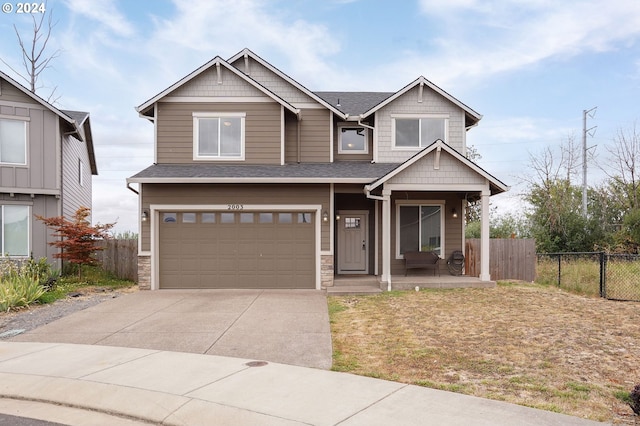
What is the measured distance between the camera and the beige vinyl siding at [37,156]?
14734mm

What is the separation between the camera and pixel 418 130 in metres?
15.0

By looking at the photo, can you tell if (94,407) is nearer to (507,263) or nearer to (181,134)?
(181,134)

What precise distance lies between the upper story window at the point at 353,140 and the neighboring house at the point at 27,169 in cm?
960

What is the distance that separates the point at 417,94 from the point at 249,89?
5.70 metres

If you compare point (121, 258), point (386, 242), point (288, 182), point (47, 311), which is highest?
point (288, 182)

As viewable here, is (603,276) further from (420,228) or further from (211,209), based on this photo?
(211,209)

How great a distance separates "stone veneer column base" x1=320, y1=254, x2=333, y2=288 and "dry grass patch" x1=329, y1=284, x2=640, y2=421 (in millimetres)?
2118

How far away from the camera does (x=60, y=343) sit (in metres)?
7.22

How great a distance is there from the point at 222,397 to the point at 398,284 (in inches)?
338

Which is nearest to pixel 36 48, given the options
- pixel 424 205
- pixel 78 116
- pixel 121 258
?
pixel 78 116

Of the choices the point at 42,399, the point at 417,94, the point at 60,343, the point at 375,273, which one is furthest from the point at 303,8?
the point at 42,399

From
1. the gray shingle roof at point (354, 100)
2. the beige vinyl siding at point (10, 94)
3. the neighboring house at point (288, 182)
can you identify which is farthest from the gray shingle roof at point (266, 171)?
the beige vinyl siding at point (10, 94)

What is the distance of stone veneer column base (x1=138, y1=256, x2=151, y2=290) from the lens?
13195 millimetres

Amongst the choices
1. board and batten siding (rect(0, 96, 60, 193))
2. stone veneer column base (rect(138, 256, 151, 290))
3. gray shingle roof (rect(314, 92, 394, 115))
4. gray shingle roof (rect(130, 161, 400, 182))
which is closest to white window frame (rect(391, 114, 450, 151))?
gray shingle roof (rect(130, 161, 400, 182))
